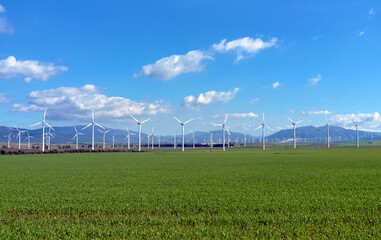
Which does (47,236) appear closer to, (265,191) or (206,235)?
(206,235)

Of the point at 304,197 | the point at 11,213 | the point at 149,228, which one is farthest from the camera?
the point at 304,197

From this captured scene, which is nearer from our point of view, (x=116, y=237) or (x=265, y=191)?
(x=116, y=237)

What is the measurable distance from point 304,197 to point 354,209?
3.71m

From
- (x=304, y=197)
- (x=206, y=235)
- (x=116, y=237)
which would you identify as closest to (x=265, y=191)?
(x=304, y=197)

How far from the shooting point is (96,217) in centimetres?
1534

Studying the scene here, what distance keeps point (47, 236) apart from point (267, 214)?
9524 mm

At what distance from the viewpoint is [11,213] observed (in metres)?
16.6

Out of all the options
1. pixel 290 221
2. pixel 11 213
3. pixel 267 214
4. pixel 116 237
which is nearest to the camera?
pixel 116 237

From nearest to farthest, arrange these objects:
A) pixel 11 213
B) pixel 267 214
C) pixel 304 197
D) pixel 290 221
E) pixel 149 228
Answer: pixel 149 228
pixel 290 221
pixel 267 214
pixel 11 213
pixel 304 197

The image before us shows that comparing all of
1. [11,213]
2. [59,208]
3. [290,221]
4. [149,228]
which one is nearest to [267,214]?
[290,221]

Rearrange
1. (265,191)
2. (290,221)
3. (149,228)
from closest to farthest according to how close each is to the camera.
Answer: (149,228)
(290,221)
(265,191)

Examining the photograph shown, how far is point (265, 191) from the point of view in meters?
22.8

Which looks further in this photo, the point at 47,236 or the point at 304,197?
the point at 304,197

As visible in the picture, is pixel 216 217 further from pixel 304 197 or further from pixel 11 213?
pixel 11 213
